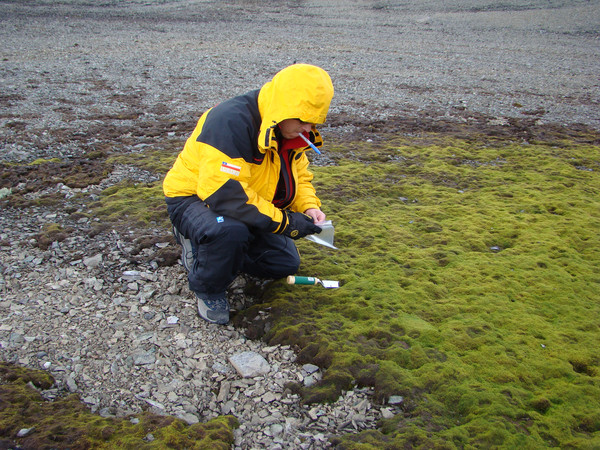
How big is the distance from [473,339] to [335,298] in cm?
112

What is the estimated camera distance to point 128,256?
448 centimetres

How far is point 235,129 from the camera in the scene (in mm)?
3436

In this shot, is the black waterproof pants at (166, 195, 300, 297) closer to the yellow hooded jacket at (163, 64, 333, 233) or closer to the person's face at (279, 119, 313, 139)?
the yellow hooded jacket at (163, 64, 333, 233)

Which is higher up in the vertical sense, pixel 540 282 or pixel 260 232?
pixel 260 232

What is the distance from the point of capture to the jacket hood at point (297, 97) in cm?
329

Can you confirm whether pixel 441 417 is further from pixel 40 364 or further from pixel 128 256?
pixel 128 256

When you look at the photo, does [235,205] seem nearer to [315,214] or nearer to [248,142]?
[248,142]

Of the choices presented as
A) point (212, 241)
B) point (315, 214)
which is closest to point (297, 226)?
point (315, 214)

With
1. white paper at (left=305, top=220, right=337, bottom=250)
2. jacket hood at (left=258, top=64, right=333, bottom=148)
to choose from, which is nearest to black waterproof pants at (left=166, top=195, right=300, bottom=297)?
white paper at (left=305, top=220, right=337, bottom=250)

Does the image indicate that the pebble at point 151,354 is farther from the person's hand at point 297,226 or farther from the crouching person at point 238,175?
the person's hand at point 297,226

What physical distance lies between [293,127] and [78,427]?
232 cm

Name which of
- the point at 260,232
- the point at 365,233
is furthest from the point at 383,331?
the point at 365,233

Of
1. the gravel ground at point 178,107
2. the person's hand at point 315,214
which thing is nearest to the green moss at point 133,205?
the gravel ground at point 178,107

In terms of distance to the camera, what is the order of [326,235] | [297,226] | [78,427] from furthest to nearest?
[326,235]
[297,226]
[78,427]
